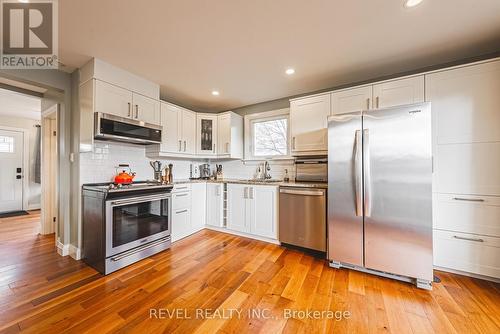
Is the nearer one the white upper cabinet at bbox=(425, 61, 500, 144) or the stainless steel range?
the white upper cabinet at bbox=(425, 61, 500, 144)

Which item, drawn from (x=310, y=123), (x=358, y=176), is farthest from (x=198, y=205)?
(x=358, y=176)

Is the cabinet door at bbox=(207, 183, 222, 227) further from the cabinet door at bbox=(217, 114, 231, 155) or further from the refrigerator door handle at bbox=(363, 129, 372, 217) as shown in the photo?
the refrigerator door handle at bbox=(363, 129, 372, 217)

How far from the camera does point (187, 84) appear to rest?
9.80 feet

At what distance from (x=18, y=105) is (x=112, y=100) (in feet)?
11.1

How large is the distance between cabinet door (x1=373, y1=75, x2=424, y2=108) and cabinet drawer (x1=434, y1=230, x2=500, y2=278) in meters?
1.53

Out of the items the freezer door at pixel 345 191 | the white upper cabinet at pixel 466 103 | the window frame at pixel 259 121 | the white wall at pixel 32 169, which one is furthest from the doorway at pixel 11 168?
the white upper cabinet at pixel 466 103

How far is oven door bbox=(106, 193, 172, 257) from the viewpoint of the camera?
2.08 m

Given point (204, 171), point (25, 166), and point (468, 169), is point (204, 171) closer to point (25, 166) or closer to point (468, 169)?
point (468, 169)

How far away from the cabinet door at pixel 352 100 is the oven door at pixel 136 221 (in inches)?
107

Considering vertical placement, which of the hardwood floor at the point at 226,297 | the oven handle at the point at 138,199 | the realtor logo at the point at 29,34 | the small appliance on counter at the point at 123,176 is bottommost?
the hardwood floor at the point at 226,297

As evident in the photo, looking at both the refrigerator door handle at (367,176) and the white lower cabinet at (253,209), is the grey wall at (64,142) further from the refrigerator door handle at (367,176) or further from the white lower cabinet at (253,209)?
the refrigerator door handle at (367,176)

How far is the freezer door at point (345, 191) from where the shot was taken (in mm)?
2074

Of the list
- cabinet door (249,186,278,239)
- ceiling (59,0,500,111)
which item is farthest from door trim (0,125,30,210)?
cabinet door (249,186,278,239)

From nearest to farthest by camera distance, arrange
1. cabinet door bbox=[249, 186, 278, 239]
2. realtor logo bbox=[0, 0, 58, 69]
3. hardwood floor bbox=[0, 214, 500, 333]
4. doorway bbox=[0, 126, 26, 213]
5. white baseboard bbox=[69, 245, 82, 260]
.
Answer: hardwood floor bbox=[0, 214, 500, 333] → realtor logo bbox=[0, 0, 58, 69] → white baseboard bbox=[69, 245, 82, 260] → cabinet door bbox=[249, 186, 278, 239] → doorway bbox=[0, 126, 26, 213]
